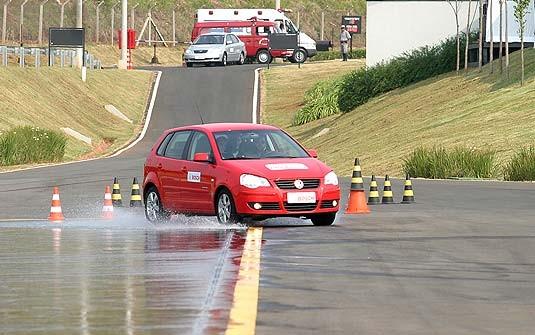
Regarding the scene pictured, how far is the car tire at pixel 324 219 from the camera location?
22.6 meters

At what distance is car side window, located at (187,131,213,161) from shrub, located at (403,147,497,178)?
14501 mm

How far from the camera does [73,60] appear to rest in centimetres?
7544

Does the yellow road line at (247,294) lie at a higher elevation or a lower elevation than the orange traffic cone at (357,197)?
lower

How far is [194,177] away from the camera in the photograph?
23344mm

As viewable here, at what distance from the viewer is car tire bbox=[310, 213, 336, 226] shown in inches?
890

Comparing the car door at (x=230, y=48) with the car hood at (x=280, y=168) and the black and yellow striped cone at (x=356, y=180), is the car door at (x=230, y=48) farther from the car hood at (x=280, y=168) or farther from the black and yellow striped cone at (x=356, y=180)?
the car hood at (x=280, y=168)

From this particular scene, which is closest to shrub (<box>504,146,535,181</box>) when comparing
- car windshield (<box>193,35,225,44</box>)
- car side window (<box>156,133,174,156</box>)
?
car side window (<box>156,133,174,156</box>)

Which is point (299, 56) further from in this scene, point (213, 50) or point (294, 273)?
point (294, 273)

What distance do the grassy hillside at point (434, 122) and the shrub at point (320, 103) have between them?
5.80 feet

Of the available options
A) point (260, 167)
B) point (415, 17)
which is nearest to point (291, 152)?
point (260, 167)

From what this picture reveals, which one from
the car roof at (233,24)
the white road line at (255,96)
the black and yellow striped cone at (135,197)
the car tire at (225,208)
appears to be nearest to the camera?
the car tire at (225,208)

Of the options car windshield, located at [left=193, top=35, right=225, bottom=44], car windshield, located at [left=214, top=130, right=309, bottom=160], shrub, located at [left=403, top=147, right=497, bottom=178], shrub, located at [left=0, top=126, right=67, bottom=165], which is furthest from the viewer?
car windshield, located at [left=193, top=35, right=225, bottom=44]

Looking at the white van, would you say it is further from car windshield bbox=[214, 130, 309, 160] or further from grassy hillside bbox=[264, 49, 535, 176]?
car windshield bbox=[214, 130, 309, 160]

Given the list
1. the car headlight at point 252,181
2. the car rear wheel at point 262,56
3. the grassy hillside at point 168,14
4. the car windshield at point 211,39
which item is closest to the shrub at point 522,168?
the car headlight at point 252,181
